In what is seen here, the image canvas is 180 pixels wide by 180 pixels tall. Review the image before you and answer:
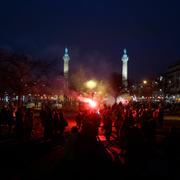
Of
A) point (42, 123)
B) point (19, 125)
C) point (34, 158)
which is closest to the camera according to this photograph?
point (34, 158)

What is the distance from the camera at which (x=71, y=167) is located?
35.8ft

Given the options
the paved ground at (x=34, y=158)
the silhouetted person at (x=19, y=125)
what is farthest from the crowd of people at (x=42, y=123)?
the paved ground at (x=34, y=158)

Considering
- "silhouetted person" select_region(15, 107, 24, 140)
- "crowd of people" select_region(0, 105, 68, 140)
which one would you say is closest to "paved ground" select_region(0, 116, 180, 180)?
"silhouetted person" select_region(15, 107, 24, 140)

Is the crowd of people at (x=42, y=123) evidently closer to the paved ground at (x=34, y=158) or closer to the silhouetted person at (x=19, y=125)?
the silhouetted person at (x=19, y=125)

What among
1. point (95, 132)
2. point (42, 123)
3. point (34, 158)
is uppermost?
point (42, 123)

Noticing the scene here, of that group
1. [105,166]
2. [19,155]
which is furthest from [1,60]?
Result: [105,166]

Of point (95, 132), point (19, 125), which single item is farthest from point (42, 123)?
point (95, 132)

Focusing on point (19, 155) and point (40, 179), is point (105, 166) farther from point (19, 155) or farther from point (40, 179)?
point (19, 155)

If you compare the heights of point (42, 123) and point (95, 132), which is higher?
point (42, 123)

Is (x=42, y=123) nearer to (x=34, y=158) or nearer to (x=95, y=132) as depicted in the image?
(x=34, y=158)

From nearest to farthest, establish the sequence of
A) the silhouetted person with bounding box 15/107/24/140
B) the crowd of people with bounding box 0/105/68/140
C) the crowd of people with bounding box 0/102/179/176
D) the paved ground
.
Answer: the crowd of people with bounding box 0/102/179/176
the paved ground
the silhouetted person with bounding box 15/107/24/140
the crowd of people with bounding box 0/105/68/140

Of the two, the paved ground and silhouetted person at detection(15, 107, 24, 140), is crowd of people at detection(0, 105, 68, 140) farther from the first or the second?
the paved ground

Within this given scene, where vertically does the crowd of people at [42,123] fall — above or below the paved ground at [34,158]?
above

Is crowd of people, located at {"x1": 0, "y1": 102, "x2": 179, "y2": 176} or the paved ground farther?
the paved ground
